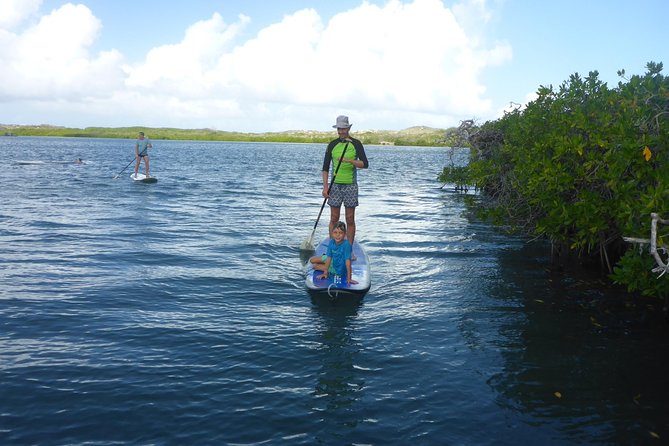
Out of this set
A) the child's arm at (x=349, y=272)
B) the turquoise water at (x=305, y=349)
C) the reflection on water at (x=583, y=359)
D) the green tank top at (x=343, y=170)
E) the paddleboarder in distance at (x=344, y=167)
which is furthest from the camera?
the green tank top at (x=343, y=170)

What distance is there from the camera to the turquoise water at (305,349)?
602 centimetres

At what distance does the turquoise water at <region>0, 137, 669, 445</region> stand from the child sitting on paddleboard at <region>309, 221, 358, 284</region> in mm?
689

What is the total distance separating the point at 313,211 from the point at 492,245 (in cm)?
912

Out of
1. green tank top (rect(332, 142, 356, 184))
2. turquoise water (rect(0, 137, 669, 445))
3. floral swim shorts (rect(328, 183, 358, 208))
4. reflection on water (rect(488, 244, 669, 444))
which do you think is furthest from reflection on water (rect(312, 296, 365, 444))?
green tank top (rect(332, 142, 356, 184))

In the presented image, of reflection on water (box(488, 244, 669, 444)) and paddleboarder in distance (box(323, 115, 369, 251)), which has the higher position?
paddleboarder in distance (box(323, 115, 369, 251))

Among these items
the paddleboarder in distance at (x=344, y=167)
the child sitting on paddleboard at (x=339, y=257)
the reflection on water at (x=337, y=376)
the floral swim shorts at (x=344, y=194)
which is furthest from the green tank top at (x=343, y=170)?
the reflection on water at (x=337, y=376)

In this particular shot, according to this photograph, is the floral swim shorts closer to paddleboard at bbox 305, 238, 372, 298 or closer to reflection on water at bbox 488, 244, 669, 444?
paddleboard at bbox 305, 238, 372, 298

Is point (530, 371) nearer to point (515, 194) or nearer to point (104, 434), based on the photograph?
point (104, 434)

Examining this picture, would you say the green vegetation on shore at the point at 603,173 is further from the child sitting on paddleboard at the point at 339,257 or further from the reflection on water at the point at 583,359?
the child sitting on paddleboard at the point at 339,257

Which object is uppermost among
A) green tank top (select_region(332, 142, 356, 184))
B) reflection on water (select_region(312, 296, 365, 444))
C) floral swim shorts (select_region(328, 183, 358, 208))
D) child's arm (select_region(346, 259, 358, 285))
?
green tank top (select_region(332, 142, 356, 184))

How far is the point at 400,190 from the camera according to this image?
1353 inches

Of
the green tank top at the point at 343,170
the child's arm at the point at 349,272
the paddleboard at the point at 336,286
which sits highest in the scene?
the green tank top at the point at 343,170

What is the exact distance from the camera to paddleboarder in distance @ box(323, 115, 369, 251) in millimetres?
11469

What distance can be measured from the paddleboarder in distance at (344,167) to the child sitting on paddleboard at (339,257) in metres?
1.05
